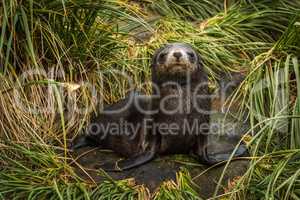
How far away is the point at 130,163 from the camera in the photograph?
17.9ft

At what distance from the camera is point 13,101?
5660 mm

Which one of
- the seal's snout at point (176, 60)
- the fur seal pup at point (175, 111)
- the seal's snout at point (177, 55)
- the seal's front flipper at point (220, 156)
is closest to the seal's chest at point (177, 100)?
the fur seal pup at point (175, 111)

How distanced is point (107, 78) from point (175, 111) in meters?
1.20

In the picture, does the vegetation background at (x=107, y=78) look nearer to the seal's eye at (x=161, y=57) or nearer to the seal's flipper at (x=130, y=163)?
the seal's flipper at (x=130, y=163)

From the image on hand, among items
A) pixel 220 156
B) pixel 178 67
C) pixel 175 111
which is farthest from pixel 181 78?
pixel 220 156

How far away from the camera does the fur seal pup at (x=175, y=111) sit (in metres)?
5.40

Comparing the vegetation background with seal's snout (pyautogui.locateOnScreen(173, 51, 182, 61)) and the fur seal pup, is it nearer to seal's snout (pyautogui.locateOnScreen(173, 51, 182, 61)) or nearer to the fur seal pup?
the fur seal pup

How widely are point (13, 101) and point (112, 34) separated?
1.36 m

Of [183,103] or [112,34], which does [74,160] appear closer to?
[183,103]

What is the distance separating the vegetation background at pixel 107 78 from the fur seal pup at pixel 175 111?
28 cm

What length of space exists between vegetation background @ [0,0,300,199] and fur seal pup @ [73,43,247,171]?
0.28 meters

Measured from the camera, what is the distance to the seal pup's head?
5.32 meters

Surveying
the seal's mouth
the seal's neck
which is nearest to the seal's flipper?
the seal's neck

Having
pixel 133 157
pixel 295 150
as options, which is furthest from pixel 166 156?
pixel 295 150
